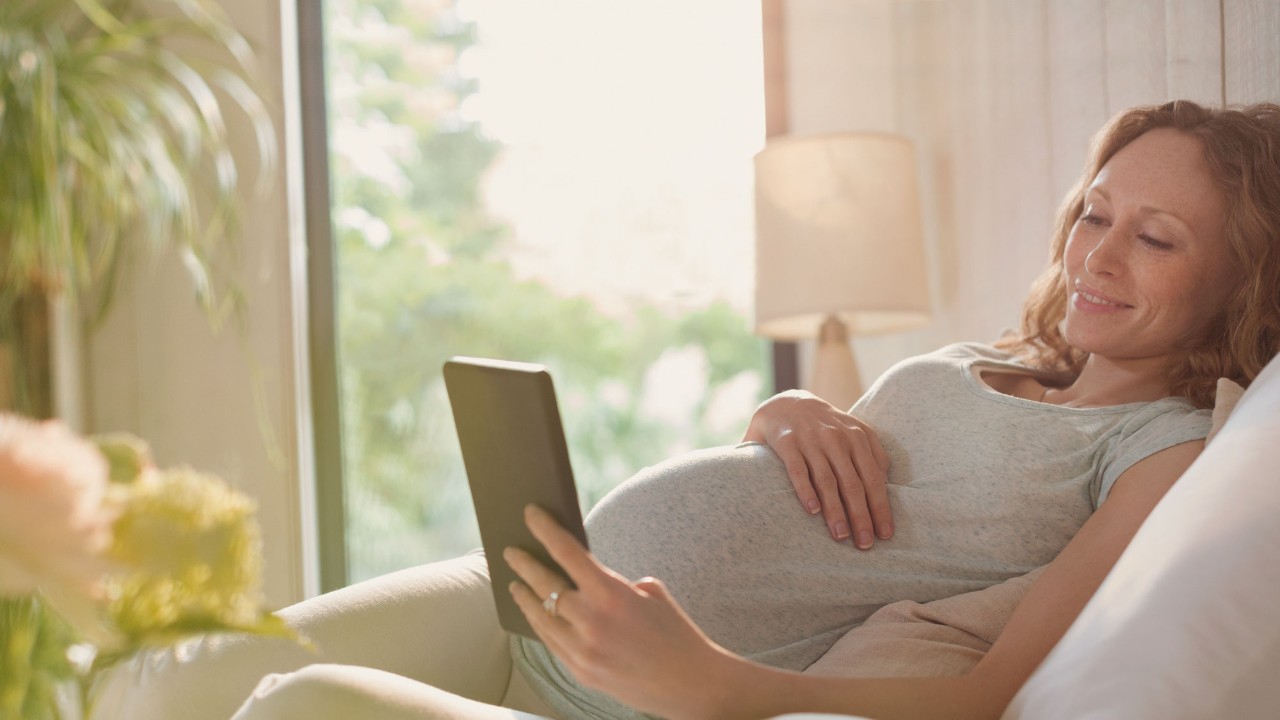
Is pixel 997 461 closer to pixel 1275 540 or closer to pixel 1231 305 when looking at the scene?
pixel 1231 305

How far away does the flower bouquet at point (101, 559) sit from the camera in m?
0.32

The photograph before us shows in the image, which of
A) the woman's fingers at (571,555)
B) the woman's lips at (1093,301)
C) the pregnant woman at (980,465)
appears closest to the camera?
the woman's fingers at (571,555)

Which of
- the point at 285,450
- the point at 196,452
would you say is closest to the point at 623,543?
the point at 285,450

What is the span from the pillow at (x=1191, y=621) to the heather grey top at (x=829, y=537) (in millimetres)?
390

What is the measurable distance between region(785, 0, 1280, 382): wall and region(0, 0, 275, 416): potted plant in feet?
4.31

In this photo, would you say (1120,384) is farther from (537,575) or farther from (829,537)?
(537,575)

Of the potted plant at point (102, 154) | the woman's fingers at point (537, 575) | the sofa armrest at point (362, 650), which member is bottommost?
the sofa armrest at point (362, 650)

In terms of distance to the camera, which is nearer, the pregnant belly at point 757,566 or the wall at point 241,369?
the pregnant belly at point 757,566

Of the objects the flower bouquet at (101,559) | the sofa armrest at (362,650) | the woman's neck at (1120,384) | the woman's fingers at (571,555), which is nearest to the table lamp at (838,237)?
the woman's neck at (1120,384)

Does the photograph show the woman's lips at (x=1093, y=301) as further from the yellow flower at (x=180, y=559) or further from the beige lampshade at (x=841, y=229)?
the yellow flower at (x=180, y=559)

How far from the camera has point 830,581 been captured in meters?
1.16

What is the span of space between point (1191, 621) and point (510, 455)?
1.53 ft

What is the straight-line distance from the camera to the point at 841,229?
2.07 metres

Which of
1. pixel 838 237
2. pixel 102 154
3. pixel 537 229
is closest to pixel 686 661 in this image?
pixel 838 237
